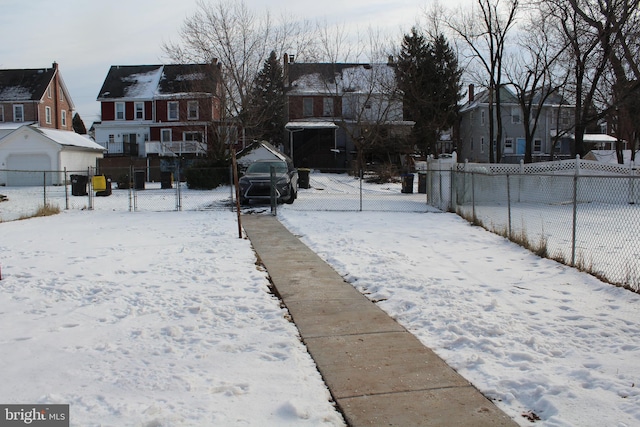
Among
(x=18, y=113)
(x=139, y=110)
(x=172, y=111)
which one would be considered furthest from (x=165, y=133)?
(x=18, y=113)

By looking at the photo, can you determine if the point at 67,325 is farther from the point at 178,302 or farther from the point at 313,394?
the point at 313,394

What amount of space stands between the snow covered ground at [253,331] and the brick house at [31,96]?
128 feet

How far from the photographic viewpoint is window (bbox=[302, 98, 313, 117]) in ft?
148

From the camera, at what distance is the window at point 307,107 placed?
148ft

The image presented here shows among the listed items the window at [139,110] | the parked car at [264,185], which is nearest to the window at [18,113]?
the window at [139,110]

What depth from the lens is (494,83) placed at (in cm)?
2983

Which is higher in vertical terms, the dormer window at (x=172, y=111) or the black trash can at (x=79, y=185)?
the dormer window at (x=172, y=111)

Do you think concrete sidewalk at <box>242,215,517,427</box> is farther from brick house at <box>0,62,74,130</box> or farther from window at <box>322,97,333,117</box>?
brick house at <box>0,62,74,130</box>

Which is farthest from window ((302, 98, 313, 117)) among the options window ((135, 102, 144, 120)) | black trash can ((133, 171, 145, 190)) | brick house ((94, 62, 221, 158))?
black trash can ((133, 171, 145, 190))

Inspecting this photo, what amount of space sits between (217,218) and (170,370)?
11367mm

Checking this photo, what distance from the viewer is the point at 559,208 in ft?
61.0

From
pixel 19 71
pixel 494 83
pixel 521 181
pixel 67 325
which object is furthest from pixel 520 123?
pixel 67 325

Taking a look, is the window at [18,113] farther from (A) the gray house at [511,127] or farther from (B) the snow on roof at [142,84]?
(A) the gray house at [511,127]

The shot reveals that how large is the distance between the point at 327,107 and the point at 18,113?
25847mm
